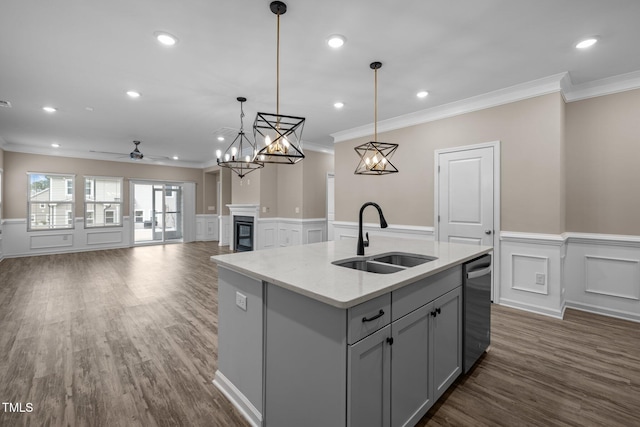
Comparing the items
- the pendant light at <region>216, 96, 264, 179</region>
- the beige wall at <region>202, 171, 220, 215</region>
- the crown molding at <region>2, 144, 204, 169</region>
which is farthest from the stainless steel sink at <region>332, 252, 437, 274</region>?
the beige wall at <region>202, 171, 220, 215</region>

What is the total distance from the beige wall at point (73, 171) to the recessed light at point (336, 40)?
28.3 ft

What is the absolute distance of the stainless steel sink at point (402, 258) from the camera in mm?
2354

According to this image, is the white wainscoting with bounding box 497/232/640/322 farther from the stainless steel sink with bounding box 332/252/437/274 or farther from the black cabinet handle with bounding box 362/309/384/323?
the black cabinet handle with bounding box 362/309/384/323

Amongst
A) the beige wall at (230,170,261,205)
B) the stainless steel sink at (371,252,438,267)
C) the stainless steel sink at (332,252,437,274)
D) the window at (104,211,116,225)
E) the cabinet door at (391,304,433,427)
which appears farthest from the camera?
the window at (104,211,116,225)

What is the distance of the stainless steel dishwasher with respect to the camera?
2.20 meters

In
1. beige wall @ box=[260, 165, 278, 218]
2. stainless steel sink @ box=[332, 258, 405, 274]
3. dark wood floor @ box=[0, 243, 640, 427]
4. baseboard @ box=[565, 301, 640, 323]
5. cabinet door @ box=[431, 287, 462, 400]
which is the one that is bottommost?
dark wood floor @ box=[0, 243, 640, 427]

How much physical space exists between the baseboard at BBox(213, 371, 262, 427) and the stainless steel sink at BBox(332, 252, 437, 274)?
1.02 metres

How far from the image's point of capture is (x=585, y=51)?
111 inches

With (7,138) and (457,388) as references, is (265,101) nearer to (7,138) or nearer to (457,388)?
(457,388)

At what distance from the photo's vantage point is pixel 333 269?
5.86 feet


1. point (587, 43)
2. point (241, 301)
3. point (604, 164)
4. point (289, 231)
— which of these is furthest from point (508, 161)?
point (289, 231)

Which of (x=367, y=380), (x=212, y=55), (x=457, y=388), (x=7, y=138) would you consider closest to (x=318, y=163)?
(x=212, y=55)

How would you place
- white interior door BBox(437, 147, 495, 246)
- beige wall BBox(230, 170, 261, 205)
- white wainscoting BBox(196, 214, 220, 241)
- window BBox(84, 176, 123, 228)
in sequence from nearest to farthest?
1. white interior door BBox(437, 147, 495, 246)
2. beige wall BBox(230, 170, 261, 205)
3. window BBox(84, 176, 123, 228)
4. white wainscoting BBox(196, 214, 220, 241)

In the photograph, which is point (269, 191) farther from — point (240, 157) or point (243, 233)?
point (240, 157)
